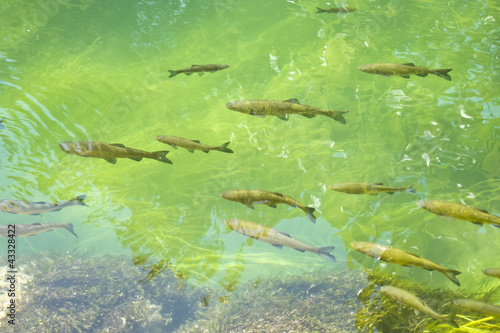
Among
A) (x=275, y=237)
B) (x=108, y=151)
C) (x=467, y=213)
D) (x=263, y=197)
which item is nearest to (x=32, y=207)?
(x=108, y=151)

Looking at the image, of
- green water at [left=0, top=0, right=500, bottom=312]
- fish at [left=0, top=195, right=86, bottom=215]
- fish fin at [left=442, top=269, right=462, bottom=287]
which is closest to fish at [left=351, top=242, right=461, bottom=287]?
fish fin at [left=442, top=269, right=462, bottom=287]

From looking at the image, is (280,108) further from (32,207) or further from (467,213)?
(32,207)

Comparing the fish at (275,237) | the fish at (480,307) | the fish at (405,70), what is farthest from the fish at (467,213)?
the fish at (405,70)

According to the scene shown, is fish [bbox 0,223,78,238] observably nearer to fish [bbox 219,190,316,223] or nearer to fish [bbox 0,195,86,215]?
fish [bbox 0,195,86,215]

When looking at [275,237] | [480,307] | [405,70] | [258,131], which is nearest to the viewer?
[480,307]

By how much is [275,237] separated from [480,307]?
1778 mm

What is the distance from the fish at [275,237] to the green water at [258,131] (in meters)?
1.05

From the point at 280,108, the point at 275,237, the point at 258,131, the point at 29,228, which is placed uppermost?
the point at 280,108

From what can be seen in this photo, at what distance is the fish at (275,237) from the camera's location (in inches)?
Answer: 111

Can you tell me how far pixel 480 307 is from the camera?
9.16ft

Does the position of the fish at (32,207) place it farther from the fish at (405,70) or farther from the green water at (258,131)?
the fish at (405,70)

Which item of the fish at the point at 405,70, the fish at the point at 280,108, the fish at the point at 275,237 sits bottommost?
the fish at the point at 275,237

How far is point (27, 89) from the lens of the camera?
5.66 metres

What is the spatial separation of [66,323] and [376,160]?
418cm
